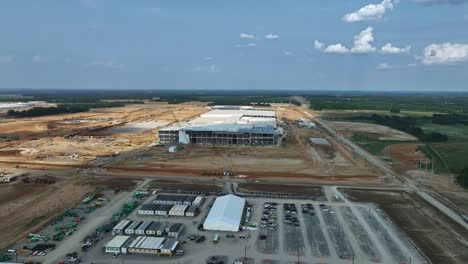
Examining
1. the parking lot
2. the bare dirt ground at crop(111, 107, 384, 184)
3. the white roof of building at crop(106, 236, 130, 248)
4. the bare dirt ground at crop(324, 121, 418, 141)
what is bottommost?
the parking lot

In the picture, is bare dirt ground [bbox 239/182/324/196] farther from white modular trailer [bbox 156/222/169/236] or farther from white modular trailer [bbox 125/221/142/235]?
white modular trailer [bbox 125/221/142/235]

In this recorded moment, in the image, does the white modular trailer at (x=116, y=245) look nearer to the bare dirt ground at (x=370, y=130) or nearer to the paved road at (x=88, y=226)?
the paved road at (x=88, y=226)

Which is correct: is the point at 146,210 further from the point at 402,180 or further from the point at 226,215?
the point at 402,180

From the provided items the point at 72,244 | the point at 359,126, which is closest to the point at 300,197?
the point at 72,244

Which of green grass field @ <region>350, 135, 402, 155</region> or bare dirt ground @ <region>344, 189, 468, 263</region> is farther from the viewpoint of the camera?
green grass field @ <region>350, 135, 402, 155</region>

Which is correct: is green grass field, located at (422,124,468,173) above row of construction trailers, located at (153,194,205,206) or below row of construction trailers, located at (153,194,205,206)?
above

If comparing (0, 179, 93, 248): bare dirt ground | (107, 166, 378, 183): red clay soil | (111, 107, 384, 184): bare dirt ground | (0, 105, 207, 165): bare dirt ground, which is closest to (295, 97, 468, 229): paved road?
(111, 107, 384, 184): bare dirt ground

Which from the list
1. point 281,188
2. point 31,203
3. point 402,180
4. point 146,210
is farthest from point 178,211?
point 402,180

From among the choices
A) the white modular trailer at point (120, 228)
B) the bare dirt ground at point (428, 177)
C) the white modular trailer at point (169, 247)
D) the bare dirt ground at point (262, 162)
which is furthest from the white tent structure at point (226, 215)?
the bare dirt ground at point (428, 177)
